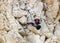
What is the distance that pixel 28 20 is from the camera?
1984 mm

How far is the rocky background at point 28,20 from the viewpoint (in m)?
1.82

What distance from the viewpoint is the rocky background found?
71.5 inches

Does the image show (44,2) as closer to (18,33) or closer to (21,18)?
(21,18)

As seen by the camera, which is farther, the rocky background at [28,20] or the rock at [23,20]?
the rock at [23,20]

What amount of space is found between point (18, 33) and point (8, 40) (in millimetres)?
121

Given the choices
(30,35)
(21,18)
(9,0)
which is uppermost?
(9,0)

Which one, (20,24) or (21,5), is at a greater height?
(21,5)

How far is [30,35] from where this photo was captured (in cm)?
191

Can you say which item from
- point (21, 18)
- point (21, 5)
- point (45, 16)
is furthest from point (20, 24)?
point (45, 16)

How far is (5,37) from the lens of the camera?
5.78 ft

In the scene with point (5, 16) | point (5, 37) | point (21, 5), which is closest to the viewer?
point (5, 37)

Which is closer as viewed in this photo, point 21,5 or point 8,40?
point 8,40

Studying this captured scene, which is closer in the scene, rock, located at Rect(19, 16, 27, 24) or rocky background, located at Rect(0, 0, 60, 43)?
rocky background, located at Rect(0, 0, 60, 43)

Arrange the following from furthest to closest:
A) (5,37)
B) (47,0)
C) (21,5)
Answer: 1. (47,0)
2. (21,5)
3. (5,37)
